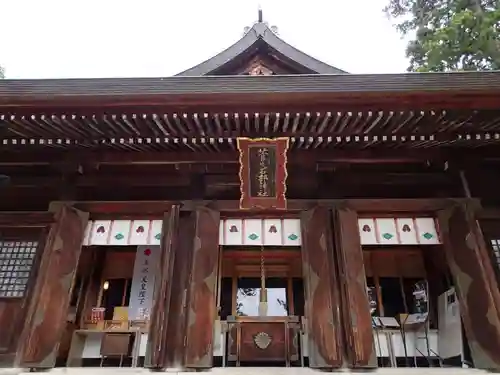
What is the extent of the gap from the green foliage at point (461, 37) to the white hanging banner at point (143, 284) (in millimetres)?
9725

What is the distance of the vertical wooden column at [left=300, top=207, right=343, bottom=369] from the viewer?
4.37 metres

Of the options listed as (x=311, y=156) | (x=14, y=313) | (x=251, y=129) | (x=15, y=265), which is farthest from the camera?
(x=311, y=156)

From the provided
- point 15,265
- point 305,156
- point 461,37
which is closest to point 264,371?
point 305,156

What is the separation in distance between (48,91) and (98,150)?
1.04 meters

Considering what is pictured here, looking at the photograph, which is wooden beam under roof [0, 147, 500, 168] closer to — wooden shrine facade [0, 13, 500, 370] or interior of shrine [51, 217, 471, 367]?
wooden shrine facade [0, 13, 500, 370]

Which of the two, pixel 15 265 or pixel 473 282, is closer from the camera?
pixel 473 282

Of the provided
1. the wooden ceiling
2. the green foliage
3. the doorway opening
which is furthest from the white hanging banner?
the green foliage

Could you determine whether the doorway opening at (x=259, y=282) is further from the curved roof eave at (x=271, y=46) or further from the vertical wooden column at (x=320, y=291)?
the curved roof eave at (x=271, y=46)

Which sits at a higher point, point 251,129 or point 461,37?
point 461,37

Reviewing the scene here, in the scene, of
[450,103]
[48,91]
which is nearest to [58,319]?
[48,91]

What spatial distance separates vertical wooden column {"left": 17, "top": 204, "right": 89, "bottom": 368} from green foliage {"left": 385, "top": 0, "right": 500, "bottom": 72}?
10728 millimetres

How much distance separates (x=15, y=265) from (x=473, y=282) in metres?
5.51

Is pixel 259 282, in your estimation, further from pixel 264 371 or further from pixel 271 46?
pixel 271 46

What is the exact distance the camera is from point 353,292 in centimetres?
467
